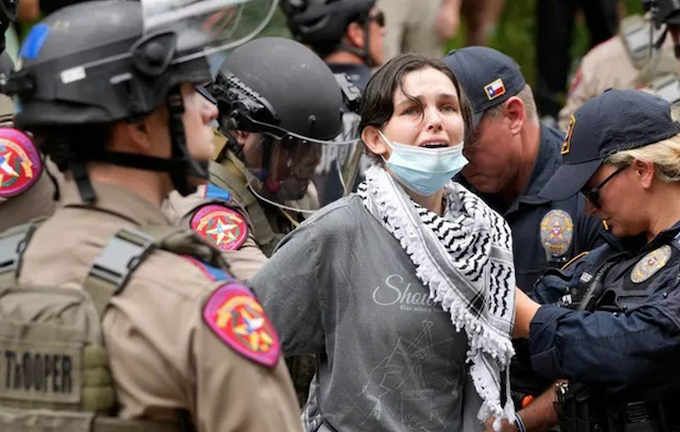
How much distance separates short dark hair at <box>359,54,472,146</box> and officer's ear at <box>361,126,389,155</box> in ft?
0.05

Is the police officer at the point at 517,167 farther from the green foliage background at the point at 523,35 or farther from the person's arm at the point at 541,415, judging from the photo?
the green foliage background at the point at 523,35

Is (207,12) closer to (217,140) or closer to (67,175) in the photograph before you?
(67,175)

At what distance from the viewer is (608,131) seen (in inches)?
182

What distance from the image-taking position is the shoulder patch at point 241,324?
295 centimetres

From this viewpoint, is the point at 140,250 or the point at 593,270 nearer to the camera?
the point at 140,250

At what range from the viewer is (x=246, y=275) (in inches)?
181

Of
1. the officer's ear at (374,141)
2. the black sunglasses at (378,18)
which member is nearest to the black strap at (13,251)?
the officer's ear at (374,141)

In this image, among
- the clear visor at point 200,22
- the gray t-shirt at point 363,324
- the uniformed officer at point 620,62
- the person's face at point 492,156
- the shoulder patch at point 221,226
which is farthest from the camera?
the uniformed officer at point 620,62

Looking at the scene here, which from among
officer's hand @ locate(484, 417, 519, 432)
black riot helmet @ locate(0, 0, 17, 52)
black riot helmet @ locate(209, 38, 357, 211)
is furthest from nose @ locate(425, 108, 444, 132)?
black riot helmet @ locate(0, 0, 17, 52)

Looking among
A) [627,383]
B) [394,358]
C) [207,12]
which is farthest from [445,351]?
[207,12]

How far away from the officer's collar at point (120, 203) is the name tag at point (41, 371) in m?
0.33

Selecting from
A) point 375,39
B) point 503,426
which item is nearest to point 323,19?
point 375,39

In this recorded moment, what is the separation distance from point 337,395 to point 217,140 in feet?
4.51

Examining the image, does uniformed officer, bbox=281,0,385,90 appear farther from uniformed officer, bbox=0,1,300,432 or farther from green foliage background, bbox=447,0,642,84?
uniformed officer, bbox=0,1,300,432
